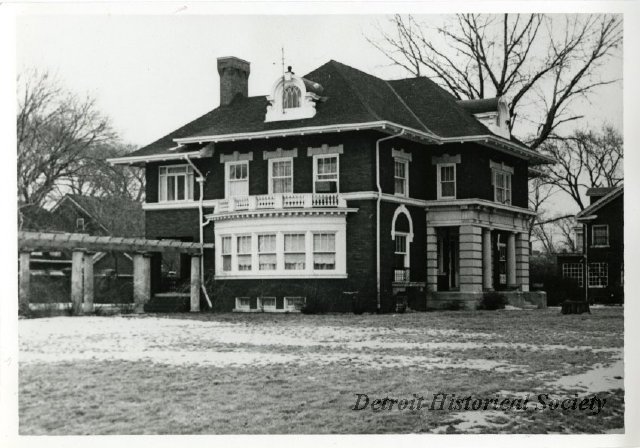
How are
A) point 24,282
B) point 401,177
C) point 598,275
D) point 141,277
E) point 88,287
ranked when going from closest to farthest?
point 24,282
point 88,287
point 141,277
point 598,275
point 401,177

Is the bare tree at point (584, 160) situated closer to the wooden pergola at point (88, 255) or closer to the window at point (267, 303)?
the window at point (267, 303)

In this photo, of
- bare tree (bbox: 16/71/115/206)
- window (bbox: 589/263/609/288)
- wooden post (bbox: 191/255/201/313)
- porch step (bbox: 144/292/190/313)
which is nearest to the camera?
bare tree (bbox: 16/71/115/206)

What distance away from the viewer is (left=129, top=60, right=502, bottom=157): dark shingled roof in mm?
29594

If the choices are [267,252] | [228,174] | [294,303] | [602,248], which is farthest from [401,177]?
[602,248]

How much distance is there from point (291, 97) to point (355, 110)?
81.1 inches

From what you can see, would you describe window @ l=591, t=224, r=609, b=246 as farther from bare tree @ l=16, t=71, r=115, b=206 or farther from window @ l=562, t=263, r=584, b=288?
bare tree @ l=16, t=71, r=115, b=206

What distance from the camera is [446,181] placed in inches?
1289

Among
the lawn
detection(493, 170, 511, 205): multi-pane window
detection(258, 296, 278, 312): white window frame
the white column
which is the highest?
detection(493, 170, 511, 205): multi-pane window

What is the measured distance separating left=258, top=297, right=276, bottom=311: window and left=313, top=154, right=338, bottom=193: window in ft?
12.2

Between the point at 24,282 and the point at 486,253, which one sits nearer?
the point at 24,282

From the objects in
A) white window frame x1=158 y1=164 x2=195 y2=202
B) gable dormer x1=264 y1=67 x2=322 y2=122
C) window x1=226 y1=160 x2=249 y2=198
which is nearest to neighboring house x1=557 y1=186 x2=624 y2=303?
gable dormer x1=264 y1=67 x2=322 y2=122

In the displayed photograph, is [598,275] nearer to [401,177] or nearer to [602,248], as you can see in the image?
[602,248]

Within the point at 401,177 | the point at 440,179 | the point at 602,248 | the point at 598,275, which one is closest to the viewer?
the point at 602,248

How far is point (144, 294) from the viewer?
27672 millimetres
